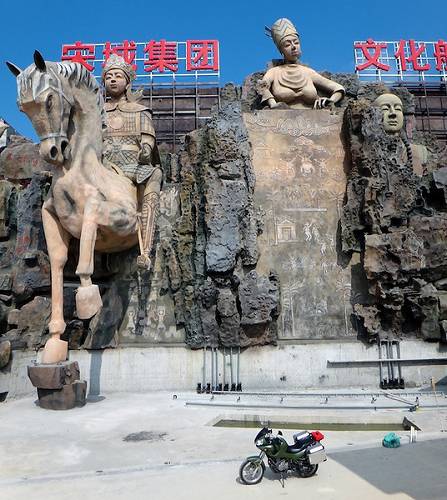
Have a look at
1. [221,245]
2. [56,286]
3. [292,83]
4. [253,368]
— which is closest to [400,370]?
[253,368]

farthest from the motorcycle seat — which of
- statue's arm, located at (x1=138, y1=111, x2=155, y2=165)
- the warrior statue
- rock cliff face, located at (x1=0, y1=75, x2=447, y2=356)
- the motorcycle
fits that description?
statue's arm, located at (x1=138, y1=111, x2=155, y2=165)

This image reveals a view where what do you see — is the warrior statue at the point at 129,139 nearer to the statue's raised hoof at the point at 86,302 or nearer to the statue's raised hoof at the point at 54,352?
the statue's raised hoof at the point at 86,302

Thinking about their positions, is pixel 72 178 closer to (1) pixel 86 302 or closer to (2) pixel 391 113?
(1) pixel 86 302

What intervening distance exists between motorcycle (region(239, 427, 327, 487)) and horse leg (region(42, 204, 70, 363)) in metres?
3.89

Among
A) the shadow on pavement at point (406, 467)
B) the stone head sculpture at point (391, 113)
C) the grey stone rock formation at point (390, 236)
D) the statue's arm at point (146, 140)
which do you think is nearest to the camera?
the shadow on pavement at point (406, 467)

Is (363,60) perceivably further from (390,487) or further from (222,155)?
(390,487)

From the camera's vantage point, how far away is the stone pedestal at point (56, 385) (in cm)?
646

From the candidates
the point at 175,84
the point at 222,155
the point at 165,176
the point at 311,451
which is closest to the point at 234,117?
the point at 222,155

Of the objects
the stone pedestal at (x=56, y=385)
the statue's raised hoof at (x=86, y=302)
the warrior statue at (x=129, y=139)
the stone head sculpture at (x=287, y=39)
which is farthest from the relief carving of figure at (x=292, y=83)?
the stone pedestal at (x=56, y=385)

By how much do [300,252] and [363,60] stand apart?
17.5m

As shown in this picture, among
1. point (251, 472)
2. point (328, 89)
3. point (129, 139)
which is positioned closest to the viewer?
point (251, 472)

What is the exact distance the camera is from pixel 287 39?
10.5 m

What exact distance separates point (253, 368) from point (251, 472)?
4.71 meters

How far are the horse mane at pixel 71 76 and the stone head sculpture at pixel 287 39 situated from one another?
16.1 ft
